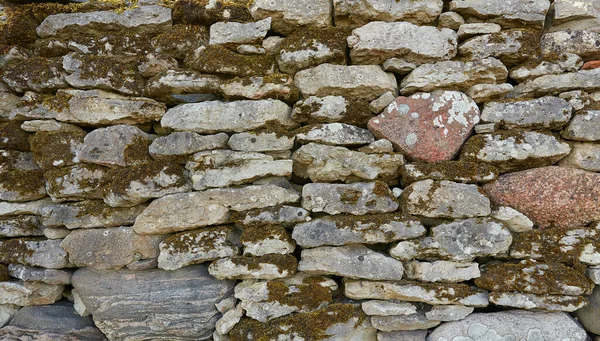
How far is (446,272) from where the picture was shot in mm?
2381

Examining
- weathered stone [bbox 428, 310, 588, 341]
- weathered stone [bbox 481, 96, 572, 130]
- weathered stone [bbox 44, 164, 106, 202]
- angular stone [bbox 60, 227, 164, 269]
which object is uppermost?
weathered stone [bbox 481, 96, 572, 130]

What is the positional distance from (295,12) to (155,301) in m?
2.39

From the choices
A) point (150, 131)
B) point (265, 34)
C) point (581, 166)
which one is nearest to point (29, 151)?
point (150, 131)

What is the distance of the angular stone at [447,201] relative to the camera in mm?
2406

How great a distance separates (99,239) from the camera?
2596mm

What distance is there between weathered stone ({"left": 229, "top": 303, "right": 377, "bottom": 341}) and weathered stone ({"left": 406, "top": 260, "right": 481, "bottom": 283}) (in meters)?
0.51

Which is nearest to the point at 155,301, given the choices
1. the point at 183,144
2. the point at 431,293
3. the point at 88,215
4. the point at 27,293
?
the point at 88,215

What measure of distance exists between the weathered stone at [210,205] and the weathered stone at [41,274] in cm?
84

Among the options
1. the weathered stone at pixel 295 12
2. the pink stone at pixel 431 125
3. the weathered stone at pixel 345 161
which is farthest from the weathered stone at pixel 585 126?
the weathered stone at pixel 295 12

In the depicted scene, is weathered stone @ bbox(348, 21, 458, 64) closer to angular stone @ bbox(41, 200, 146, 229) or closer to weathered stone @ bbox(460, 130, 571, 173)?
weathered stone @ bbox(460, 130, 571, 173)

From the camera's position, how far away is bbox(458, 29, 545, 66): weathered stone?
2533 millimetres

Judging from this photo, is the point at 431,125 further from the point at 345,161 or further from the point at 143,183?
the point at 143,183

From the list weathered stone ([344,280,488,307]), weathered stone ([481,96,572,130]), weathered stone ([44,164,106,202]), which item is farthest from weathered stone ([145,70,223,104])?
weathered stone ([481,96,572,130])

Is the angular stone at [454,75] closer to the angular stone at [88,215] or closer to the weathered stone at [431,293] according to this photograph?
the weathered stone at [431,293]
